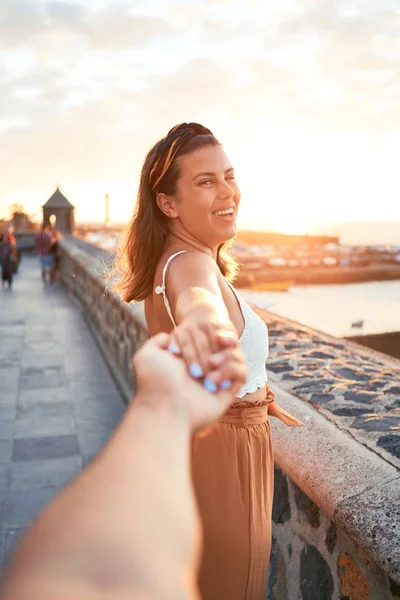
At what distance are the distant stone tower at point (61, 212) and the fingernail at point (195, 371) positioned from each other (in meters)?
29.3

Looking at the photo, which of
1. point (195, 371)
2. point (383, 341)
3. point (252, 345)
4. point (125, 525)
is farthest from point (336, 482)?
point (383, 341)

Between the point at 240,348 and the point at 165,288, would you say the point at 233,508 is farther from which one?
the point at 165,288

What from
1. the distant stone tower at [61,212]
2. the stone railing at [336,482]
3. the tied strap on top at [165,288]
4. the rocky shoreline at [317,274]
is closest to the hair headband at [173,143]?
the tied strap on top at [165,288]

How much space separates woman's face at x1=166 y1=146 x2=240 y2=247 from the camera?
61.6 inches

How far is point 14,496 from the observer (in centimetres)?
375

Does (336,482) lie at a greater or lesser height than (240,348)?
lesser

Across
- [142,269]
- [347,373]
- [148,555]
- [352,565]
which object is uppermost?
[142,269]

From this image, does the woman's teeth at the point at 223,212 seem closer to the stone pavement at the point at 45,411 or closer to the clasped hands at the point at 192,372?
the clasped hands at the point at 192,372

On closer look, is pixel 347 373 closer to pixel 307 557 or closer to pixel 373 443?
pixel 373 443

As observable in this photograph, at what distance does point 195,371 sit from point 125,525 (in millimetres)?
257

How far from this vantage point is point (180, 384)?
2.27 feet

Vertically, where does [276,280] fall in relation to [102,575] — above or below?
below

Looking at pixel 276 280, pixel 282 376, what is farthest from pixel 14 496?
pixel 276 280

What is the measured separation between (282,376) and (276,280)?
3533 cm
